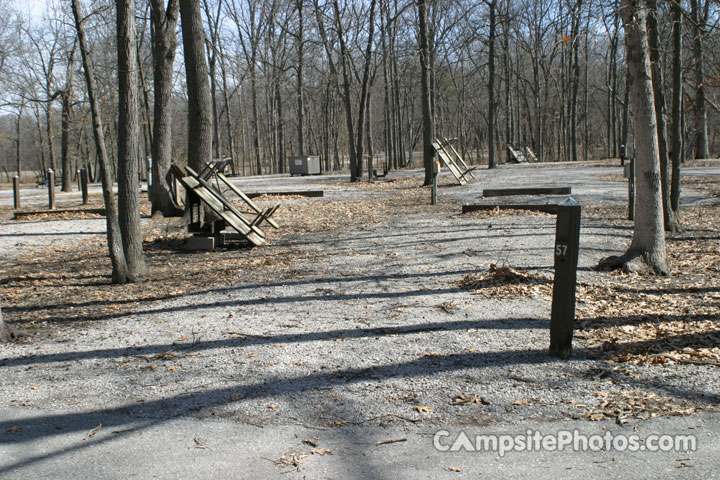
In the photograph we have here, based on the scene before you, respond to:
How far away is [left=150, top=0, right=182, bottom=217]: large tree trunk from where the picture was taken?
1336cm

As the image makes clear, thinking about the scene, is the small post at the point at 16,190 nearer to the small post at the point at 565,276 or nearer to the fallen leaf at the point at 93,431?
the fallen leaf at the point at 93,431

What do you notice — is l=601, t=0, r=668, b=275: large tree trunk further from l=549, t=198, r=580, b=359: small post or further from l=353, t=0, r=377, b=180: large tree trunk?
l=353, t=0, r=377, b=180: large tree trunk

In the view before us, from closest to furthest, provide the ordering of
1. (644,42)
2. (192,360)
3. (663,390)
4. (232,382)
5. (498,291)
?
(663,390), (232,382), (192,360), (498,291), (644,42)

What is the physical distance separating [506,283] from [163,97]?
9.81 metres

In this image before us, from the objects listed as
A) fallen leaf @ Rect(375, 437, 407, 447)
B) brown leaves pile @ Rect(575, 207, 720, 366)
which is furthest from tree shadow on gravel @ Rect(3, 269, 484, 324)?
fallen leaf @ Rect(375, 437, 407, 447)

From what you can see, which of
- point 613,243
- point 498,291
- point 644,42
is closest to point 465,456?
point 498,291

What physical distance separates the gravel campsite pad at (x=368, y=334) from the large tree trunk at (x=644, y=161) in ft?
1.13

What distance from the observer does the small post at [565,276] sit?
430cm

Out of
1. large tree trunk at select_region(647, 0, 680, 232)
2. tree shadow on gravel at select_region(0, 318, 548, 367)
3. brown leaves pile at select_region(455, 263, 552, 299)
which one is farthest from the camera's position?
large tree trunk at select_region(647, 0, 680, 232)

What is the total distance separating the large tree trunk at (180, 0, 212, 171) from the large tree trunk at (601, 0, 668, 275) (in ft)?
28.3

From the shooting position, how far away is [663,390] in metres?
3.84

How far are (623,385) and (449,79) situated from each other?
2100 inches

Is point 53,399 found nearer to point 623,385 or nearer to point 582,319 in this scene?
point 623,385

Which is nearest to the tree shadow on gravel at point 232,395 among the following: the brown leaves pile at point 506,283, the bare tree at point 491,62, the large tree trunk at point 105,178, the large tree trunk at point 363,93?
the brown leaves pile at point 506,283
